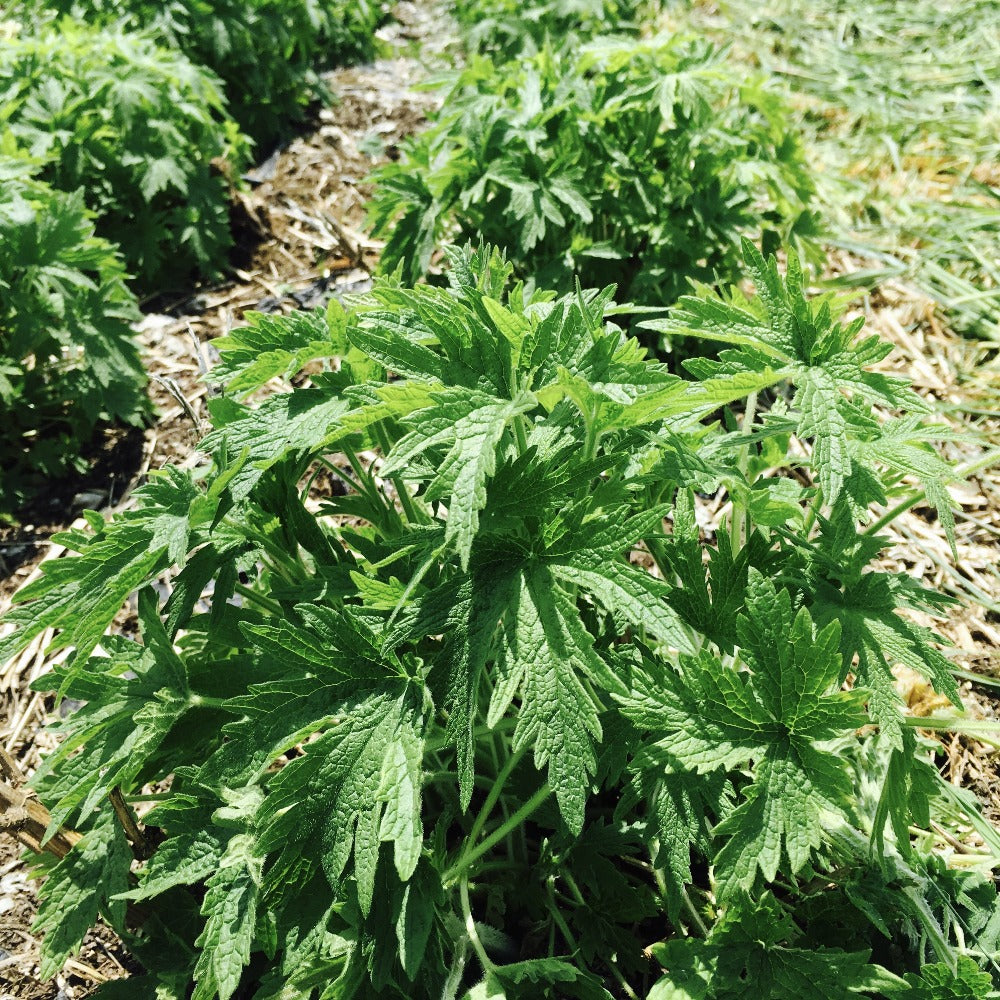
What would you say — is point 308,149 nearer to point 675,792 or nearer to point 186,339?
point 186,339

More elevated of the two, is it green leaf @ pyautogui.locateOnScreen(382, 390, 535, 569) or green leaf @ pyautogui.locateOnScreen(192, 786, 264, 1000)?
green leaf @ pyautogui.locateOnScreen(382, 390, 535, 569)

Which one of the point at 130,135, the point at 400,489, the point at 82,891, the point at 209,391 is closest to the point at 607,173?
the point at 209,391

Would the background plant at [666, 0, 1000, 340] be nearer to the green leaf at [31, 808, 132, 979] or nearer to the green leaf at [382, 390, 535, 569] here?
the green leaf at [382, 390, 535, 569]

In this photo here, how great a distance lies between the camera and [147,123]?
13.5 ft

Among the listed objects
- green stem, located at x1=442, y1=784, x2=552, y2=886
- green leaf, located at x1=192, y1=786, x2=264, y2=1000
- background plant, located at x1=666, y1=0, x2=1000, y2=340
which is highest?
green leaf, located at x1=192, y1=786, x2=264, y2=1000

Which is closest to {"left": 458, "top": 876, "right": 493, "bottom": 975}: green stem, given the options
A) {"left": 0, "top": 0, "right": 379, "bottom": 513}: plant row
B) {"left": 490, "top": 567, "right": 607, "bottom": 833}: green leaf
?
{"left": 490, "top": 567, "right": 607, "bottom": 833}: green leaf

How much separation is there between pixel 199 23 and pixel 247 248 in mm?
1427

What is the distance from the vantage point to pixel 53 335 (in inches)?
135

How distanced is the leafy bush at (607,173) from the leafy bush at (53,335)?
1173 millimetres

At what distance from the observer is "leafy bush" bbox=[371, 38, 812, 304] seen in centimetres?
326

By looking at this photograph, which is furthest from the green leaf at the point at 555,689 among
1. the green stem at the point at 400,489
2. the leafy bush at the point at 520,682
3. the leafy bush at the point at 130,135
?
the leafy bush at the point at 130,135

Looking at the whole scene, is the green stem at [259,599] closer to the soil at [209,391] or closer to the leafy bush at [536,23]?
the soil at [209,391]

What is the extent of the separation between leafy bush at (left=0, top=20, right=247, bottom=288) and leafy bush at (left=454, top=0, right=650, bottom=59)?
1.83 metres

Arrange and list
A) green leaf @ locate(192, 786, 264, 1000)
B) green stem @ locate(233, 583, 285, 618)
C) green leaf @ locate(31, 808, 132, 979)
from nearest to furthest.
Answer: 1. green leaf @ locate(192, 786, 264, 1000)
2. green leaf @ locate(31, 808, 132, 979)
3. green stem @ locate(233, 583, 285, 618)
